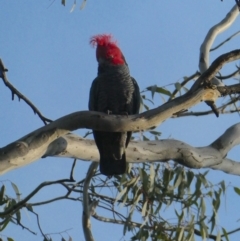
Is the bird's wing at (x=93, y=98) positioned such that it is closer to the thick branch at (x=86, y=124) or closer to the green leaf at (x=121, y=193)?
the green leaf at (x=121, y=193)

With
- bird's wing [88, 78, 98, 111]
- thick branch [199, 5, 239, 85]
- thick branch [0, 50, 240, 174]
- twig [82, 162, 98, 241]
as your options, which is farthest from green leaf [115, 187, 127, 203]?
thick branch [0, 50, 240, 174]

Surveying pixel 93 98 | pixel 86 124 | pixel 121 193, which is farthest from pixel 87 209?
pixel 86 124

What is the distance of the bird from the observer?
3006 millimetres

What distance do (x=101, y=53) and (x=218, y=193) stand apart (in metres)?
1.03

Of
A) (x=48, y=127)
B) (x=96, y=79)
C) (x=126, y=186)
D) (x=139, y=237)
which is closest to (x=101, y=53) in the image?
(x=96, y=79)

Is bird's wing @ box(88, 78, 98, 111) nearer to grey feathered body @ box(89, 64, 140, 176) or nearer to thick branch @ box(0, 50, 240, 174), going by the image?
grey feathered body @ box(89, 64, 140, 176)

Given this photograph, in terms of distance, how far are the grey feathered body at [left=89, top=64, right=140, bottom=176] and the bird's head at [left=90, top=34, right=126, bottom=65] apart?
42 millimetres

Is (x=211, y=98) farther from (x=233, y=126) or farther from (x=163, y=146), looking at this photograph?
(x=233, y=126)

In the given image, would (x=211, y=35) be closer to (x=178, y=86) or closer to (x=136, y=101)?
(x=178, y=86)

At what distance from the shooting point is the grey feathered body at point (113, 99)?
3.03 m

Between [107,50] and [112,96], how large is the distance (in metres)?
0.43

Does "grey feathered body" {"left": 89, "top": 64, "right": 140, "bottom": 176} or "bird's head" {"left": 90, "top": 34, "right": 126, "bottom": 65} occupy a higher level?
"bird's head" {"left": 90, "top": 34, "right": 126, "bottom": 65}

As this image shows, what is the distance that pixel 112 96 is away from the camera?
341 centimetres

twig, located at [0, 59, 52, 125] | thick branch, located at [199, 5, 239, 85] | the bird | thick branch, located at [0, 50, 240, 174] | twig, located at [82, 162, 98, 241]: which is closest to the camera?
thick branch, located at [0, 50, 240, 174]
